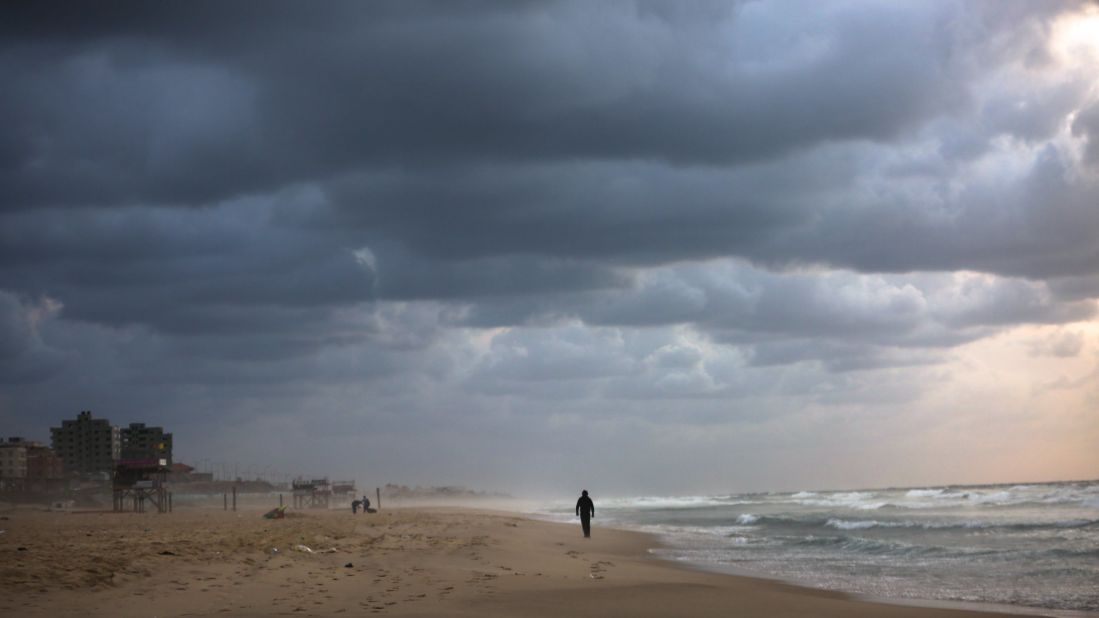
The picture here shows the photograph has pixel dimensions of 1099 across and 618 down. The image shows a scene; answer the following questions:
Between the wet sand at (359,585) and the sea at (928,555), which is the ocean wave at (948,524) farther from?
the wet sand at (359,585)

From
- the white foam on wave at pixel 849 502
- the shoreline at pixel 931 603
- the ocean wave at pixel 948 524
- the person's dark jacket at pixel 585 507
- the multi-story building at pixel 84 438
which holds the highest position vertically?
the multi-story building at pixel 84 438

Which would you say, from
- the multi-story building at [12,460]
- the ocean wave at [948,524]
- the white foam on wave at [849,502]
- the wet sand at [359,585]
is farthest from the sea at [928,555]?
the multi-story building at [12,460]

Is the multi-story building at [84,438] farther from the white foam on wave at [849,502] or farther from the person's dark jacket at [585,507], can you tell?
the person's dark jacket at [585,507]

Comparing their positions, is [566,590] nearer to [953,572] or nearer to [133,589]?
[133,589]

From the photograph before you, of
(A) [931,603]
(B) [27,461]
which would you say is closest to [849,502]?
(A) [931,603]

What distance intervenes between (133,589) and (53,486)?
11785 centimetres

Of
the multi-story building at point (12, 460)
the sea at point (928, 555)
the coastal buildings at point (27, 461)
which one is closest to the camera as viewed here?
the sea at point (928, 555)

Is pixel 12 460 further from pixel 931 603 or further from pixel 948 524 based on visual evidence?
pixel 931 603

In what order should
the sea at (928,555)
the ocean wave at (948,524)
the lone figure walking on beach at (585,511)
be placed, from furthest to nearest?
the ocean wave at (948,524) → the lone figure walking on beach at (585,511) → the sea at (928,555)

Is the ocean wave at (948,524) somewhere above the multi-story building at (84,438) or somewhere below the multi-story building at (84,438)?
below

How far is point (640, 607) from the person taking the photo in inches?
541

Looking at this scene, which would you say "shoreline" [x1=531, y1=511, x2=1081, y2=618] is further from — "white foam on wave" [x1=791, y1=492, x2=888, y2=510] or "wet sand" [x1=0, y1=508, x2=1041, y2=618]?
"white foam on wave" [x1=791, y1=492, x2=888, y2=510]

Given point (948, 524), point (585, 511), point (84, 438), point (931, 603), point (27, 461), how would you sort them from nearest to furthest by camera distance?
point (931, 603) < point (585, 511) < point (948, 524) < point (27, 461) < point (84, 438)

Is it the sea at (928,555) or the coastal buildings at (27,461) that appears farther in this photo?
the coastal buildings at (27,461)
